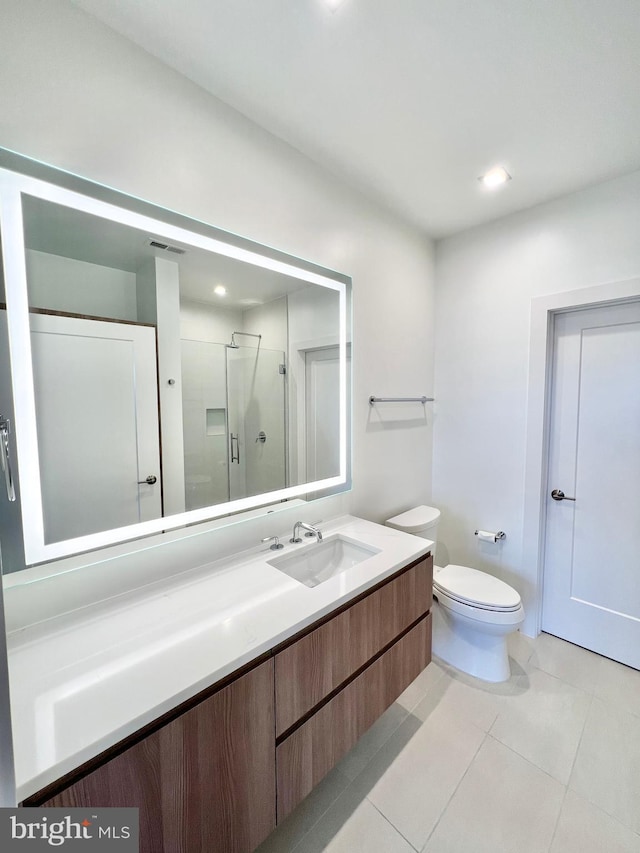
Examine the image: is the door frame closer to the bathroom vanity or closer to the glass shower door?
the bathroom vanity

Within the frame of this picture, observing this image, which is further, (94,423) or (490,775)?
(490,775)

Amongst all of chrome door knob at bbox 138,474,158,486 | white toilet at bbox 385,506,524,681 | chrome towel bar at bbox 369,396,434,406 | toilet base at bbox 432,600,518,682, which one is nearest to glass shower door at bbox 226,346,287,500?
chrome door knob at bbox 138,474,158,486

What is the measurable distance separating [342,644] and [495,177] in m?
2.29

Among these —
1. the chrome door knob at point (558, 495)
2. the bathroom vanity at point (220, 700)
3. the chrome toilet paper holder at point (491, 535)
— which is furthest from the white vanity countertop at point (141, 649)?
the chrome door knob at point (558, 495)

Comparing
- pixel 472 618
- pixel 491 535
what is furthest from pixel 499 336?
pixel 472 618

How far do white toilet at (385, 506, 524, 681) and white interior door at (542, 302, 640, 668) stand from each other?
0.56 m

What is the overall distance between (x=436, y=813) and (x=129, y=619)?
131cm

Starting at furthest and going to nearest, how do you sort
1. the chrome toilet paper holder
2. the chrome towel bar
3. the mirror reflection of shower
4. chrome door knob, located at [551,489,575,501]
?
the chrome toilet paper holder < chrome door knob, located at [551,489,575,501] < the chrome towel bar < the mirror reflection of shower

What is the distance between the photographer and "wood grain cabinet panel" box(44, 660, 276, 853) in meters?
0.74

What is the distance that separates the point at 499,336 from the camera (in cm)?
231

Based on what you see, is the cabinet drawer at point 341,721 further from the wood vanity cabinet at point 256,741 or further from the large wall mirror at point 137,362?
the large wall mirror at point 137,362

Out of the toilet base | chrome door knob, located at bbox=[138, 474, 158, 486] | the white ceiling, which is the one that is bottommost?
the toilet base

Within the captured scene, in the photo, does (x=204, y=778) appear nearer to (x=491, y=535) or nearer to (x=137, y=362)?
(x=137, y=362)

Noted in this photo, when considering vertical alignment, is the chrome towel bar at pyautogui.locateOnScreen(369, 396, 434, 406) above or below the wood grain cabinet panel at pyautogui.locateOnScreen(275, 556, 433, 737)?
above
